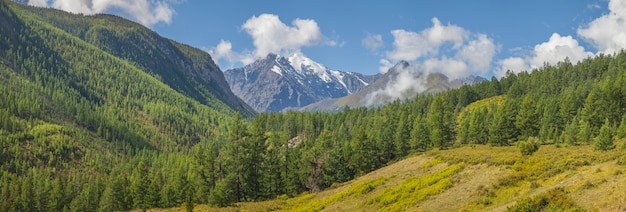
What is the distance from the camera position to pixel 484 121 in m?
99.5

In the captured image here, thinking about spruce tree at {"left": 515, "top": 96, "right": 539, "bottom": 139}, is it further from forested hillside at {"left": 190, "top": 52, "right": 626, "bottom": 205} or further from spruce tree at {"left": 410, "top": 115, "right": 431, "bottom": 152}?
spruce tree at {"left": 410, "top": 115, "right": 431, "bottom": 152}

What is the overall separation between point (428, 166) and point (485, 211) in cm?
2854

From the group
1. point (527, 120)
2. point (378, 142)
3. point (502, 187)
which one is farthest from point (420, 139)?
point (502, 187)

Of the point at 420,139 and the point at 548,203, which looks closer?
the point at 548,203

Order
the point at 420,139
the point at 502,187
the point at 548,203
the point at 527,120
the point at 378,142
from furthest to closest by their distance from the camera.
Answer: the point at 378,142
the point at 420,139
the point at 527,120
the point at 502,187
the point at 548,203

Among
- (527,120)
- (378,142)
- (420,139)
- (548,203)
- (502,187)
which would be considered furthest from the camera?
(378,142)

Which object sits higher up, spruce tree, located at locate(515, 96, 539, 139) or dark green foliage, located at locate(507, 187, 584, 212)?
spruce tree, located at locate(515, 96, 539, 139)

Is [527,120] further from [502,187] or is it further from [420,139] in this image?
[502,187]

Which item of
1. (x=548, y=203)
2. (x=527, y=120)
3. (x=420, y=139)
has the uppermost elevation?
(x=527, y=120)

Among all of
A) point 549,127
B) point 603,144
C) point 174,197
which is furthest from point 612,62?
point 174,197

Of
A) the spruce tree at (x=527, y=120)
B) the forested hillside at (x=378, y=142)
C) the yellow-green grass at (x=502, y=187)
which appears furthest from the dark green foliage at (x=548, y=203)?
the spruce tree at (x=527, y=120)

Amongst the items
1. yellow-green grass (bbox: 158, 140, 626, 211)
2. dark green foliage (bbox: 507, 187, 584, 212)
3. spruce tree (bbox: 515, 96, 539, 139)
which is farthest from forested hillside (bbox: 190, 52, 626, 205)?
dark green foliage (bbox: 507, 187, 584, 212)

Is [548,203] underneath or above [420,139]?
underneath

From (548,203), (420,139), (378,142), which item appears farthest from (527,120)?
(548,203)
